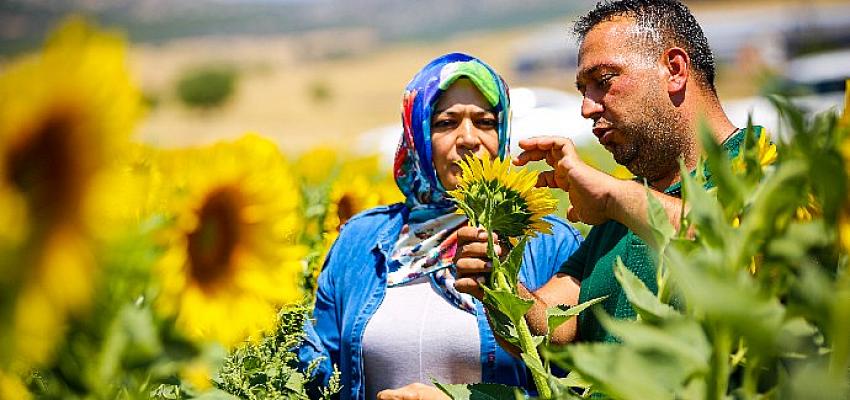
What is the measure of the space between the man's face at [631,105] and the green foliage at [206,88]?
50.8 metres

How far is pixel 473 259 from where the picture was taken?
1848 millimetres

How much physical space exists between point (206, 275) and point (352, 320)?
4.74 ft

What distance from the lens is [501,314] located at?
1.75m

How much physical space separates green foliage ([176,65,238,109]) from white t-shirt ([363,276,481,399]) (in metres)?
50.3


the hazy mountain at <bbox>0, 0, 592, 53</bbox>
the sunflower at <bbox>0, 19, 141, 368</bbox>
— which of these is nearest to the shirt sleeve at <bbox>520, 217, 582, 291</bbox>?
the sunflower at <bbox>0, 19, 141, 368</bbox>

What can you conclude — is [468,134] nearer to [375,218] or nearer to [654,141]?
[375,218]

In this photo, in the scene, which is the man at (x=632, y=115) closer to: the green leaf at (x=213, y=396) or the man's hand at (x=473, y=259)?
the man's hand at (x=473, y=259)

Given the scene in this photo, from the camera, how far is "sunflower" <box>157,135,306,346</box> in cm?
121

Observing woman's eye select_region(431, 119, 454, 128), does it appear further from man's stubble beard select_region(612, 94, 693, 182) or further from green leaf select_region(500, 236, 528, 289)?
green leaf select_region(500, 236, 528, 289)

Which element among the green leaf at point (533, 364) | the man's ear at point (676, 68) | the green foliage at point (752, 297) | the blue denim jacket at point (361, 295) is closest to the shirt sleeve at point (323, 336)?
the blue denim jacket at point (361, 295)

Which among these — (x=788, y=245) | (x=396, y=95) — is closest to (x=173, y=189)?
(x=788, y=245)

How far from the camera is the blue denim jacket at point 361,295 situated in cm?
254

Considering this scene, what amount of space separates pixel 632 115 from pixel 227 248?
1063mm

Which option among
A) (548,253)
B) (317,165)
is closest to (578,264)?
(548,253)
